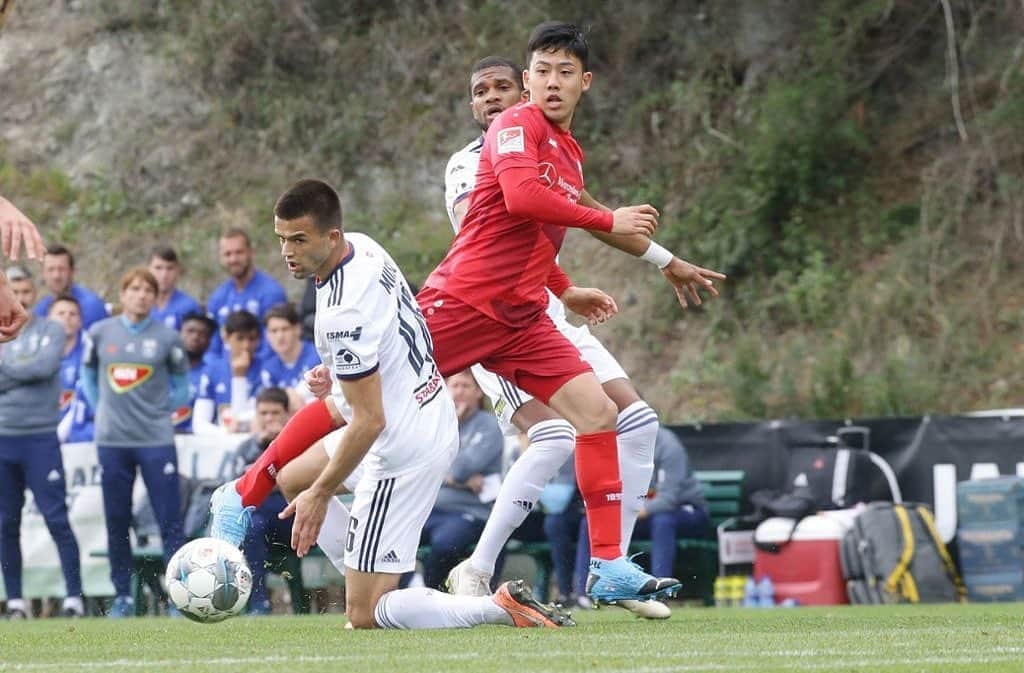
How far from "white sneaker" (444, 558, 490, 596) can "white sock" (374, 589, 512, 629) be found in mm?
1003

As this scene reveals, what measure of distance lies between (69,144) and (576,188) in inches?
622

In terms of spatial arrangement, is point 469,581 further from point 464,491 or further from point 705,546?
point 705,546

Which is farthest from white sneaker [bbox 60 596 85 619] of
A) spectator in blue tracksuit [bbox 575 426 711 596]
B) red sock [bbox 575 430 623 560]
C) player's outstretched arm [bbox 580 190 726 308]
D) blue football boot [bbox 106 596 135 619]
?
player's outstretched arm [bbox 580 190 726 308]

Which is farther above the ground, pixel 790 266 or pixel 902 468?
pixel 790 266

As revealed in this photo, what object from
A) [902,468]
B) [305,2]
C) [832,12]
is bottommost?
[902,468]

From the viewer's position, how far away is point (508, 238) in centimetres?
810

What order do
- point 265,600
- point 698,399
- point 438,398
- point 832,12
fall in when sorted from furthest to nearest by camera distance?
point 832,12, point 698,399, point 265,600, point 438,398

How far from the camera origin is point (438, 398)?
7.36 m

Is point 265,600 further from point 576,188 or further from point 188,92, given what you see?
point 188,92

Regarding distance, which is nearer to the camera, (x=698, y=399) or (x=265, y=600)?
(x=265, y=600)

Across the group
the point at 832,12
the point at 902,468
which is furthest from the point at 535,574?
the point at 832,12

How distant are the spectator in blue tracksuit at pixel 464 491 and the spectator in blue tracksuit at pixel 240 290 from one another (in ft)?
8.23

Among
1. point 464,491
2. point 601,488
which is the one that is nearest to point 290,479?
point 601,488

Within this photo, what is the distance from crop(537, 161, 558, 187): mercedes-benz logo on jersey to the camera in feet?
26.0
